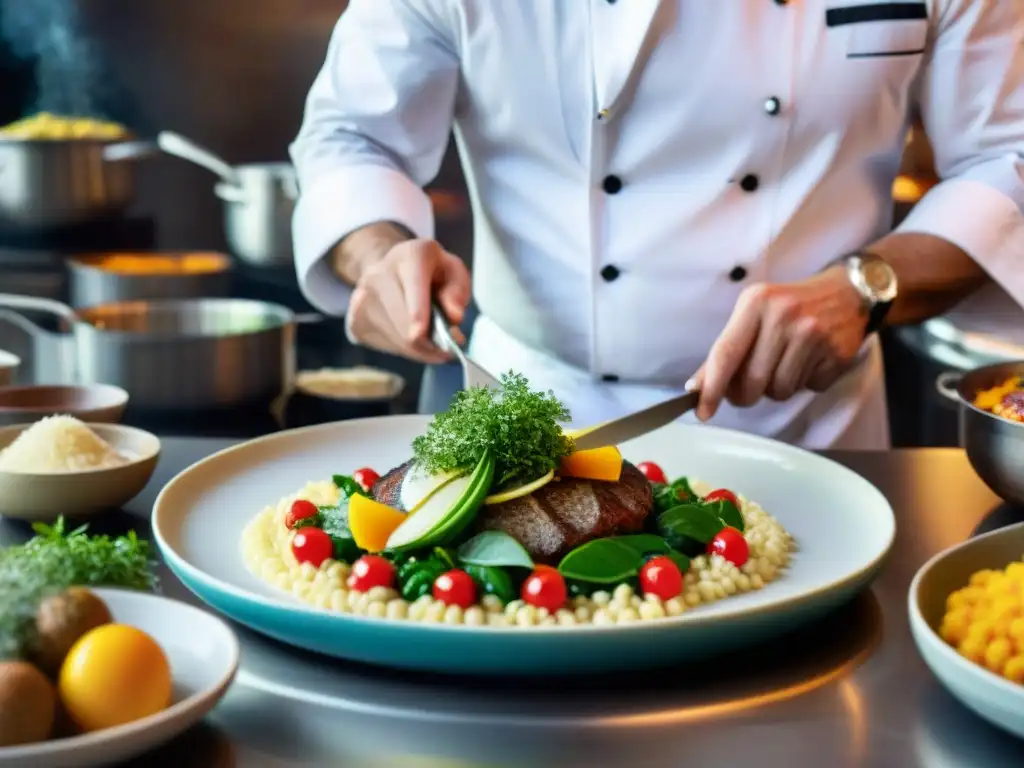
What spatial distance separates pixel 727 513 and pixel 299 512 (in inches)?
17.5

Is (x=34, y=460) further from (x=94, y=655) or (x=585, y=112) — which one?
(x=585, y=112)

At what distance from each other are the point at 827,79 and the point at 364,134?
0.73m

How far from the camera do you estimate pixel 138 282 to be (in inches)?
123

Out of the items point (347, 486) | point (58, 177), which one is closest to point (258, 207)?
point (58, 177)

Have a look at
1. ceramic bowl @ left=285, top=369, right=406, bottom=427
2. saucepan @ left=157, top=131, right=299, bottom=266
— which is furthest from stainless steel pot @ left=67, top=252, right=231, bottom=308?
ceramic bowl @ left=285, top=369, right=406, bottom=427

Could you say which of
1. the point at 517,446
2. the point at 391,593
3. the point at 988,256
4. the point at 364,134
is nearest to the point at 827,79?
the point at 988,256

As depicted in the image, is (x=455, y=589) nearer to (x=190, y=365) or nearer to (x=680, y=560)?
(x=680, y=560)

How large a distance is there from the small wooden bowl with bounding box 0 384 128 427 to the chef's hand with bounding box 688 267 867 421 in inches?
29.9

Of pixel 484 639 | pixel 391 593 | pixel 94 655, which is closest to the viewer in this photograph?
pixel 94 655

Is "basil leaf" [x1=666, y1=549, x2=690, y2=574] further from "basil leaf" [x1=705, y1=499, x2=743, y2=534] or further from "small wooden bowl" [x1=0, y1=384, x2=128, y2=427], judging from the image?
"small wooden bowl" [x1=0, y1=384, x2=128, y2=427]

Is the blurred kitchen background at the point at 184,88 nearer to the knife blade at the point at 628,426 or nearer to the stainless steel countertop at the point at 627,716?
the knife blade at the point at 628,426

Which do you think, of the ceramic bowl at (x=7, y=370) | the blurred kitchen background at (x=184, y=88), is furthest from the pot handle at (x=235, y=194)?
the ceramic bowl at (x=7, y=370)

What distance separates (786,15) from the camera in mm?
1897

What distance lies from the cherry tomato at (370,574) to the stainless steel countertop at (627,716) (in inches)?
3.5
